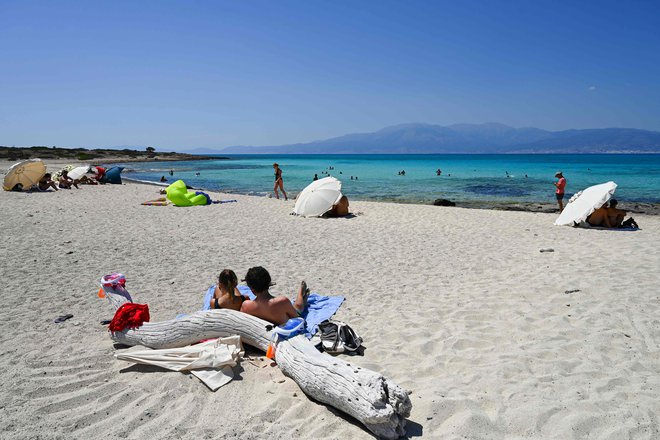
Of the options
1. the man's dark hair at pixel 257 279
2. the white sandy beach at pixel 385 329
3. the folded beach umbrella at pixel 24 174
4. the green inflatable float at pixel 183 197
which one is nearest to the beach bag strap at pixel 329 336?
the white sandy beach at pixel 385 329

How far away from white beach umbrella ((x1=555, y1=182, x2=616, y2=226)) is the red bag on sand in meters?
11.9

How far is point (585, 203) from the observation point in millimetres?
12172

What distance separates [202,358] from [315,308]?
78.8 inches

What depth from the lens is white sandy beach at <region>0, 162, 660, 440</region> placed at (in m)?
3.42

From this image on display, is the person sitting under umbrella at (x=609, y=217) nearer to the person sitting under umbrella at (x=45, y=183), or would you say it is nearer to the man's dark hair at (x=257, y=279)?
the man's dark hair at (x=257, y=279)

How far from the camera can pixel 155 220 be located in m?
13.1

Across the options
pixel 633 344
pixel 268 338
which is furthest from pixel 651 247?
pixel 268 338

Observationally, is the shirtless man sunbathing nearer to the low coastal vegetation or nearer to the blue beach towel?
the blue beach towel

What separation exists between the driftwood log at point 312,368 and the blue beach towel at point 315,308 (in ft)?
2.37

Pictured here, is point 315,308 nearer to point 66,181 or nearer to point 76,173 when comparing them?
point 66,181

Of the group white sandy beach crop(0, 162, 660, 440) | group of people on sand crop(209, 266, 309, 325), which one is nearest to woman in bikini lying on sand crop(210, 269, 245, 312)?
group of people on sand crop(209, 266, 309, 325)

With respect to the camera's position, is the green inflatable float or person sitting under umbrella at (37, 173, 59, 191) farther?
person sitting under umbrella at (37, 173, 59, 191)

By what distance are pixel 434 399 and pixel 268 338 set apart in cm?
180

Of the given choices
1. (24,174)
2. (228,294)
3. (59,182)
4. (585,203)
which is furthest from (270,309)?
(59,182)
